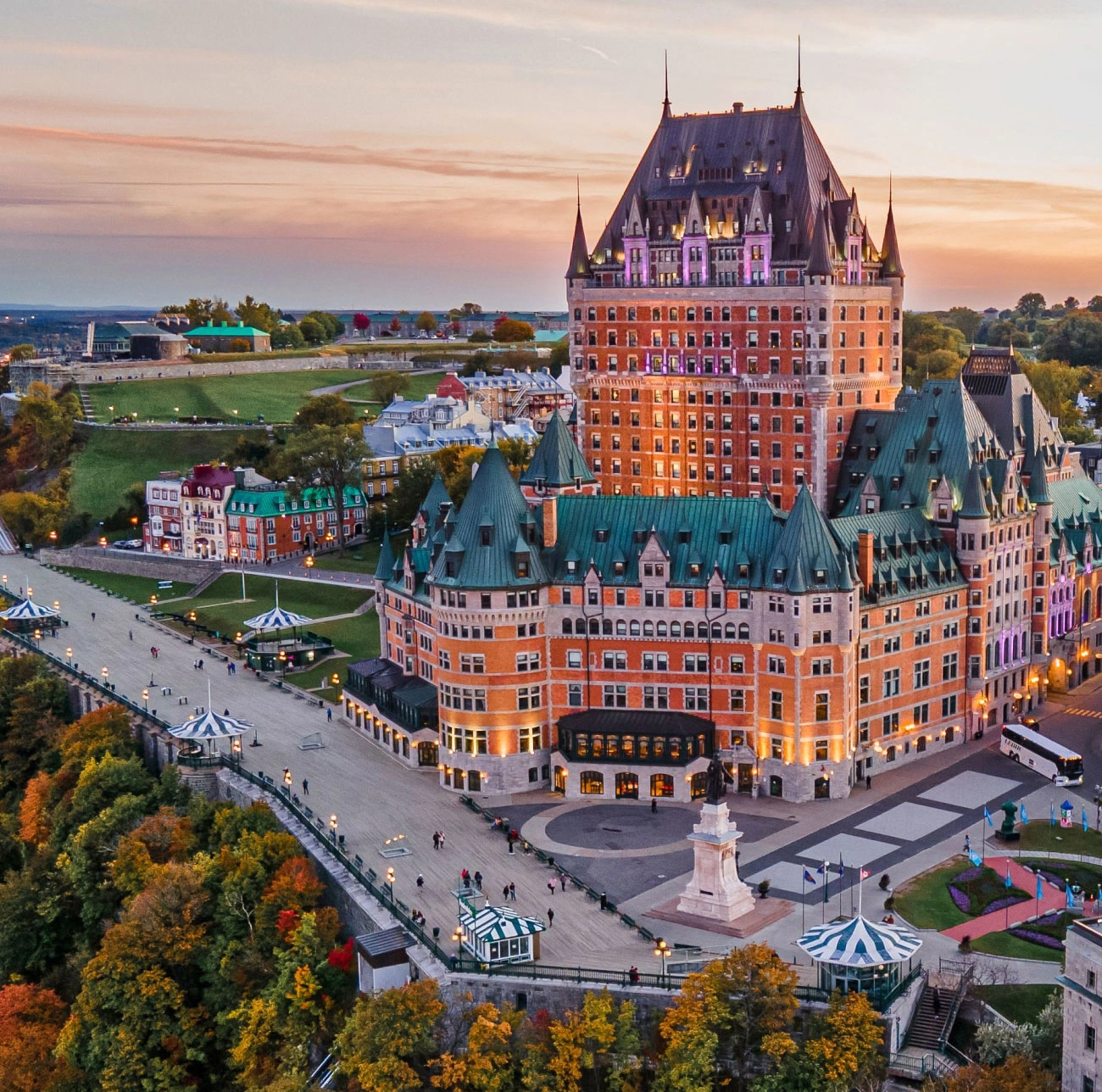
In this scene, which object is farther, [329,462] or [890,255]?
[329,462]

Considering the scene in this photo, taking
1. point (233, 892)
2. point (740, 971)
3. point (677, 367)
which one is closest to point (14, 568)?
point (677, 367)

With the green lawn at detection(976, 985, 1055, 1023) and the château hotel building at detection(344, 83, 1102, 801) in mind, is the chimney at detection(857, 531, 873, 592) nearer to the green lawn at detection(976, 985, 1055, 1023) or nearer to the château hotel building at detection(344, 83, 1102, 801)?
the château hotel building at detection(344, 83, 1102, 801)

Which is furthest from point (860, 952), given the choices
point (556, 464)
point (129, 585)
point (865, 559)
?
point (129, 585)

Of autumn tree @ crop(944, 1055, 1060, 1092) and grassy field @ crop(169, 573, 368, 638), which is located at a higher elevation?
grassy field @ crop(169, 573, 368, 638)

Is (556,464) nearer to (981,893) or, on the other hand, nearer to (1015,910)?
(981,893)

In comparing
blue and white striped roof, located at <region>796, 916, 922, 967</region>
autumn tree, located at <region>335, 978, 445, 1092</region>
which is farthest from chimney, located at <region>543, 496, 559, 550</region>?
blue and white striped roof, located at <region>796, 916, 922, 967</region>

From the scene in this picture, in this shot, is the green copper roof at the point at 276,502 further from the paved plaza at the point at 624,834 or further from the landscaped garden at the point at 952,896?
the landscaped garden at the point at 952,896

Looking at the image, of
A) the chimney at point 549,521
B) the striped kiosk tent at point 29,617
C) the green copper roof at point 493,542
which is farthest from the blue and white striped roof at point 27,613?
the chimney at point 549,521
